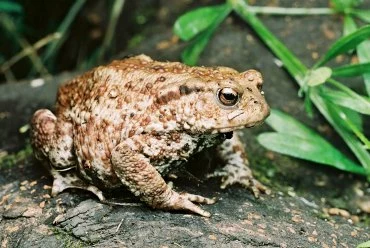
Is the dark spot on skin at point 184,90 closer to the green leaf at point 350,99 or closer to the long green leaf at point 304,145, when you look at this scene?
the long green leaf at point 304,145

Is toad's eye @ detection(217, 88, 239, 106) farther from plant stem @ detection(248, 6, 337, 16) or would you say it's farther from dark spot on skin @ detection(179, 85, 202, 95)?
plant stem @ detection(248, 6, 337, 16)

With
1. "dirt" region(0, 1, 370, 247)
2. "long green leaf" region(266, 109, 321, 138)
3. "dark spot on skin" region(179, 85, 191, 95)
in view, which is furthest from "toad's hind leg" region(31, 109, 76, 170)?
"long green leaf" region(266, 109, 321, 138)

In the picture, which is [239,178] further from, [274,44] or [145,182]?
[274,44]

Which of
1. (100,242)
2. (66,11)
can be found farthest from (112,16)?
(100,242)

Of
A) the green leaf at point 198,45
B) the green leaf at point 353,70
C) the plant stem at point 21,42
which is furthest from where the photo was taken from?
the plant stem at point 21,42

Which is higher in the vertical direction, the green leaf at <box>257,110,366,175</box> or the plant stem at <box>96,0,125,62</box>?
the plant stem at <box>96,0,125,62</box>

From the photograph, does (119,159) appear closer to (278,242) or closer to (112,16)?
(278,242)

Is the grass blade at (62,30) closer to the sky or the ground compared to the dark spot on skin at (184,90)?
closer to the sky

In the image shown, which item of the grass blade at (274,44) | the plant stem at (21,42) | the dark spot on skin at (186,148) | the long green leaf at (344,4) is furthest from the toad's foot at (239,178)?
the plant stem at (21,42)

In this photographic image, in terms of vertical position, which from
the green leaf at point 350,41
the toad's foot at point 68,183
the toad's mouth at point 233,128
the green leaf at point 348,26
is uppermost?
the green leaf at point 348,26
